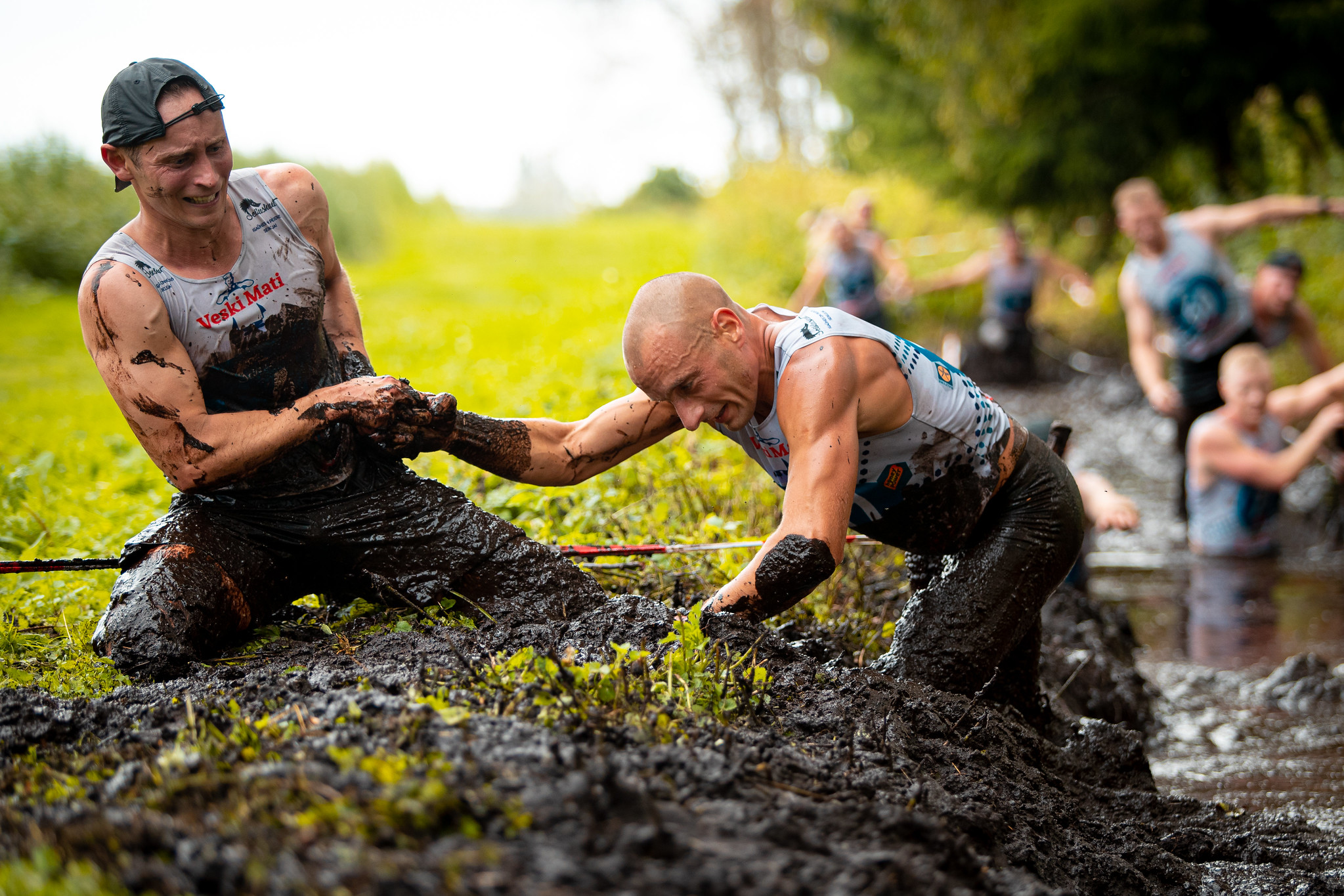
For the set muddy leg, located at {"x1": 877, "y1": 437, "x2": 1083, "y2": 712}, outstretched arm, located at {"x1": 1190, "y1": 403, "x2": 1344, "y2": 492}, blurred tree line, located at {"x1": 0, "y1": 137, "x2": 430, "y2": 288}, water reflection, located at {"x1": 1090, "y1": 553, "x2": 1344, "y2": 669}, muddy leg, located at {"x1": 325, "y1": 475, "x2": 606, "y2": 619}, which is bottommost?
water reflection, located at {"x1": 1090, "y1": 553, "x2": 1344, "y2": 669}

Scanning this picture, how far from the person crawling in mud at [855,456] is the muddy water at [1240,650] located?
1082mm

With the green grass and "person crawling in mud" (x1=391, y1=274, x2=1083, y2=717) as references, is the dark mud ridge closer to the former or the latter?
"person crawling in mud" (x1=391, y1=274, x2=1083, y2=717)

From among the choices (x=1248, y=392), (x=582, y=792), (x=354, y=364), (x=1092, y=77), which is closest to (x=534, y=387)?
(x=354, y=364)

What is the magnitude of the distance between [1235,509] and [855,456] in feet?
16.3

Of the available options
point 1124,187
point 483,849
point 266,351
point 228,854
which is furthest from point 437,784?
point 1124,187

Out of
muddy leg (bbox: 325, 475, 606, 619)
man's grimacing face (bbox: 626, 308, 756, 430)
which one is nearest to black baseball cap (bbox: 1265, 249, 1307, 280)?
man's grimacing face (bbox: 626, 308, 756, 430)

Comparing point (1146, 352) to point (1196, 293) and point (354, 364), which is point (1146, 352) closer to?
point (1196, 293)

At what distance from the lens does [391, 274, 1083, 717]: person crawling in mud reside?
9.09ft

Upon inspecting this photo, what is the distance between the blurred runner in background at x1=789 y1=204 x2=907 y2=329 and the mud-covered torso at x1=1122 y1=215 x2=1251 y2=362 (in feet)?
14.1

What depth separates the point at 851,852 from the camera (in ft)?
6.22

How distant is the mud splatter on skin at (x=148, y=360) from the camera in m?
3.04

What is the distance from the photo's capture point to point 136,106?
2.94m

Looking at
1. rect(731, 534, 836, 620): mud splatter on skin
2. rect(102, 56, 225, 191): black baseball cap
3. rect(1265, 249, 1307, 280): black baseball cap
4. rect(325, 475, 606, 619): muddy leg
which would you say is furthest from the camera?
rect(1265, 249, 1307, 280): black baseball cap

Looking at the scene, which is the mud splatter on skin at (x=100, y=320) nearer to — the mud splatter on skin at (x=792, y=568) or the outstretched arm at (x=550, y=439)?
the outstretched arm at (x=550, y=439)
